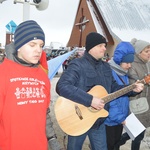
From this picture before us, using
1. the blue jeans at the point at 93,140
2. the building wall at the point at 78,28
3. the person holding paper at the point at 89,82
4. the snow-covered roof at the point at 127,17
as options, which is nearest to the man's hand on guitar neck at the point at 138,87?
the person holding paper at the point at 89,82

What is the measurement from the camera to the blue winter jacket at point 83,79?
242 cm

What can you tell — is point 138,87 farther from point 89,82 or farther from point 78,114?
point 78,114

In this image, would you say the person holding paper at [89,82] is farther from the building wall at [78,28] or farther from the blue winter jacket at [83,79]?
the building wall at [78,28]

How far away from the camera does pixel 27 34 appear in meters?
1.92

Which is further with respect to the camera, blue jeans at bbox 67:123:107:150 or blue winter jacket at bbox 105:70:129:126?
blue winter jacket at bbox 105:70:129:126

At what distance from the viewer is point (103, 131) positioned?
278 centimetres

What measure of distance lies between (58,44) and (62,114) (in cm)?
2980

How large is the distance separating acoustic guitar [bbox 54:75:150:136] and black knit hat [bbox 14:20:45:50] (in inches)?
36.4

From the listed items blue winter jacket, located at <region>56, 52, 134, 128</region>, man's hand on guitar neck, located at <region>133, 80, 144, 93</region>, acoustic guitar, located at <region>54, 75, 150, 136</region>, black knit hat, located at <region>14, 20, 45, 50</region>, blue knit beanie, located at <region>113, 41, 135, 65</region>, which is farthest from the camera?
blue knit beanie, located at <region>113, 41, 135, 65</region>

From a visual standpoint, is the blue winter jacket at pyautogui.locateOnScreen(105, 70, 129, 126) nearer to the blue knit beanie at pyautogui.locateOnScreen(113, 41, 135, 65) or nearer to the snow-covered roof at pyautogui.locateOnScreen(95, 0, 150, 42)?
the blue knit beanie at pyautogui.locateOnScreen(113, 41, 135, 65)

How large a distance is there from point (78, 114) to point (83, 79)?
36 centimetres

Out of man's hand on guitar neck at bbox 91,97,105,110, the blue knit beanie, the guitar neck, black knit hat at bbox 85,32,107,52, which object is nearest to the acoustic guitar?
the guitar neck

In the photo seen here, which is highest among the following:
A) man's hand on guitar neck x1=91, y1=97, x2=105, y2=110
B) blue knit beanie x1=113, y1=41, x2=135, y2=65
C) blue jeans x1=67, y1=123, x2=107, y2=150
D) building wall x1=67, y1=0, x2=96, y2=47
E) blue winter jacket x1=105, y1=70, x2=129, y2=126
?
building wall x1=67, y1=0, x2=96, y2=47

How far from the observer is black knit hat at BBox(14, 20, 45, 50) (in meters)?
1.91
